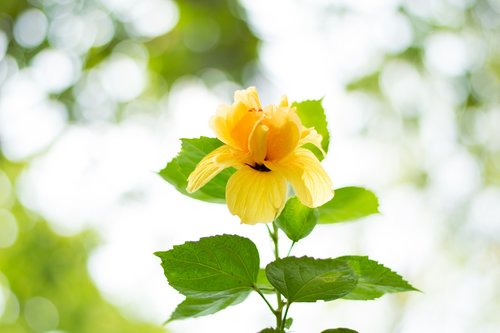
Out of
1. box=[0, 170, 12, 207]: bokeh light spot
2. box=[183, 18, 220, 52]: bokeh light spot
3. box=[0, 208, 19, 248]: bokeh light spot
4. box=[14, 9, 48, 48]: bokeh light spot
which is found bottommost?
box=[0, 208, 19, 248]: bokeh light spot

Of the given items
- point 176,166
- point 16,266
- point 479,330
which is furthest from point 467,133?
point 176,166

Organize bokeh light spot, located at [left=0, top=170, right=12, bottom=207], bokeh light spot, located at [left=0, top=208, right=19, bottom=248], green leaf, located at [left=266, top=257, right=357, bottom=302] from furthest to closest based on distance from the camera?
bokeh light spot, located at [left=0, top=170, right=12, bottom=207] → bokeh light spot, located at [left=0, top=208, right=19, bottom=248] → green leaf, located at [left=266, top=257, right=357, bottom=302]

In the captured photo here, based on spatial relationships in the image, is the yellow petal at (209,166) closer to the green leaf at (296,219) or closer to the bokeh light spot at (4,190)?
the green leaf at (296,219)

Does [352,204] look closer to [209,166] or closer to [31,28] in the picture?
[209,166]

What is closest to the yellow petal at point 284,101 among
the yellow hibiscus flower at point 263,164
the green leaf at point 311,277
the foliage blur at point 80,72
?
the yellow hibiscus flower at point 263,164

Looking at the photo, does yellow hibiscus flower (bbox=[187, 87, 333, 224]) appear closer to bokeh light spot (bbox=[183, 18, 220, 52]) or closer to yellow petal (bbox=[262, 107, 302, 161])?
yellow petal (bbox=[262, 107, 302, 161])

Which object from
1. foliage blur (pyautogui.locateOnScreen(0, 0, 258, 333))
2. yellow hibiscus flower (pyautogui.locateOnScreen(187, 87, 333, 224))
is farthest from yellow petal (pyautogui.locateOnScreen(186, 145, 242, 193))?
foliage blur (pyautogui.locateOnScreen(0, 0, 258, 333))
